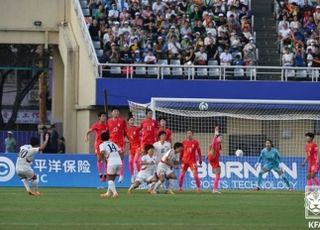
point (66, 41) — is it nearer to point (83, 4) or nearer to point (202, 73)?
point (83, 4)

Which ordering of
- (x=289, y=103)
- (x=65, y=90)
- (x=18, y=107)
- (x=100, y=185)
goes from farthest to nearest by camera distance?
(x=18, y=107)
(x=65, y=90)
(x=289, y=103)
(x=100, y=185)

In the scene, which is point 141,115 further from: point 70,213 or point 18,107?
point 18,107

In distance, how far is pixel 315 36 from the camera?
45.2 meters

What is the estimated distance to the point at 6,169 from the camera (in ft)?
118

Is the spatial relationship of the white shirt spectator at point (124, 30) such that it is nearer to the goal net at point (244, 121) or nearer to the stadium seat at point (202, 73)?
the stadium seat at point (202, 73)

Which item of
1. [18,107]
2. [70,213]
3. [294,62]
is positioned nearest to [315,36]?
[294,62]

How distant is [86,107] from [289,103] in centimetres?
946

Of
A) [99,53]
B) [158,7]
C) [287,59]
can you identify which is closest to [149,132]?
[99,53]

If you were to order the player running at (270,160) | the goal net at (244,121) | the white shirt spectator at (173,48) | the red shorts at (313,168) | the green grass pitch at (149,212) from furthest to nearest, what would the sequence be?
1. the white shirt spectator at (173,48)
2. the goal net at (244,121)
3. the red shorts at (313,168)
4. the player running at (270,160)
5. the green grass pitch at (149,212)

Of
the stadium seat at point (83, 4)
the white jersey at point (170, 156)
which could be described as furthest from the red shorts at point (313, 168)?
the stadium seat at point (83, 4)

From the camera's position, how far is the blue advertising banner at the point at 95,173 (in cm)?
3612

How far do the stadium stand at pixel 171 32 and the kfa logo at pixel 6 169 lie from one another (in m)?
8.58

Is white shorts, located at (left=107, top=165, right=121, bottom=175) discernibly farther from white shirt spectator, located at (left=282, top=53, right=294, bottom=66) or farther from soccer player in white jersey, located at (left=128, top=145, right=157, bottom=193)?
white shirt spectator, located at (left=282, top=53, right=294, bottom=66)

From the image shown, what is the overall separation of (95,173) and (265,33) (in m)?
13.6
